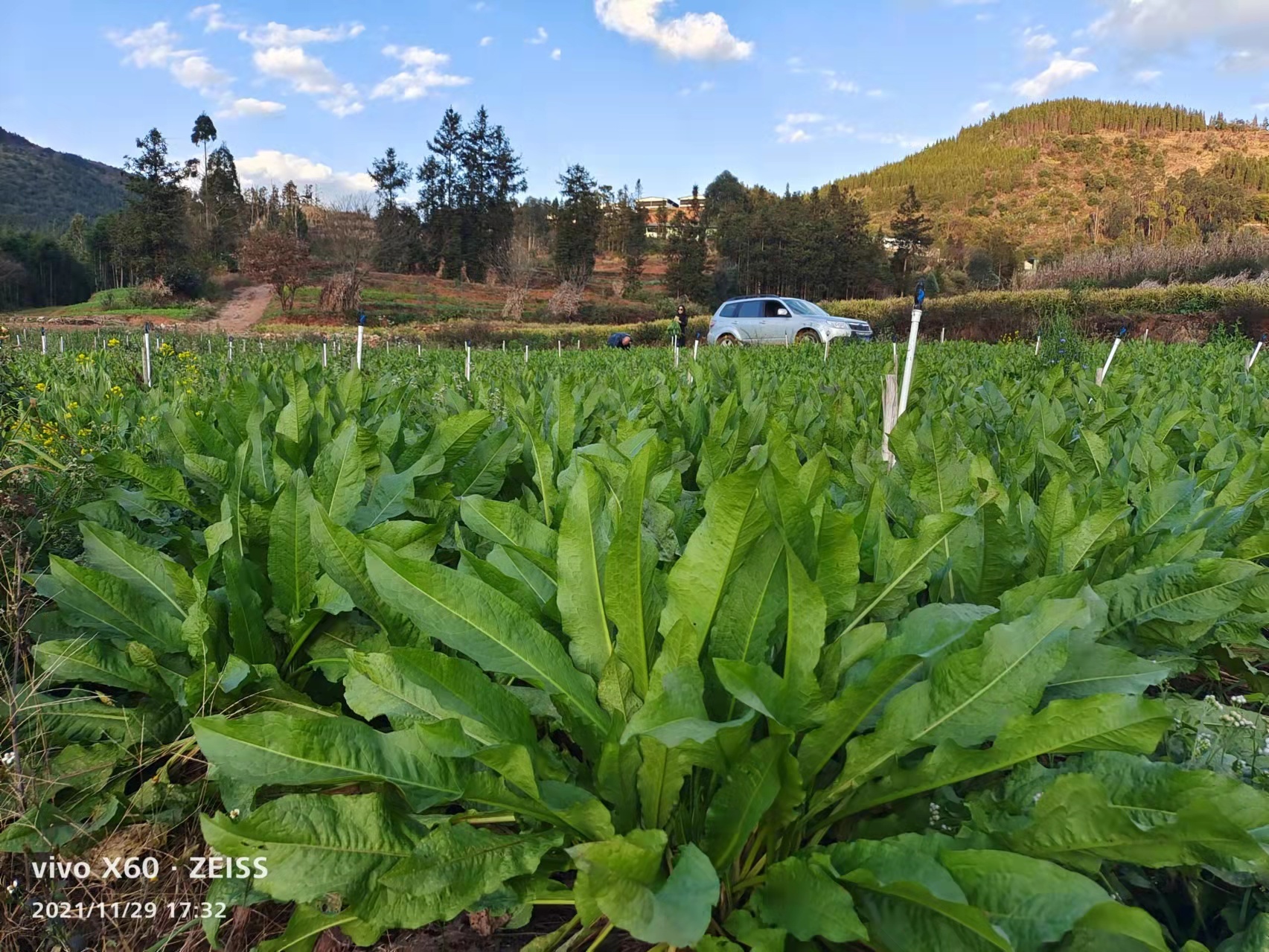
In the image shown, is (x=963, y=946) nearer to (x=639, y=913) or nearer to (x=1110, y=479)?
(x=639, y=913)

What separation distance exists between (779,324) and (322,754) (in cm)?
2379

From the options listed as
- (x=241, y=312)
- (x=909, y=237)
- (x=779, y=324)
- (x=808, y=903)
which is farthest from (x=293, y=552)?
(x=909, y=237)

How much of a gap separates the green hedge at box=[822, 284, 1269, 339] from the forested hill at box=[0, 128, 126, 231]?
77.1m

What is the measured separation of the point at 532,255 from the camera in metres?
70.2

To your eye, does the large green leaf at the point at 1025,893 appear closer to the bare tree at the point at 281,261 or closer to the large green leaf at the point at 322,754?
the large green leaf at the point at 322,754

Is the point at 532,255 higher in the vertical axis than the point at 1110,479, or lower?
higher

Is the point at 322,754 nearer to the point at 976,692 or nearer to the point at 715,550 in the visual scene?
the point at 715,550

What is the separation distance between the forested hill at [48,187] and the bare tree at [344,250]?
32790 mm

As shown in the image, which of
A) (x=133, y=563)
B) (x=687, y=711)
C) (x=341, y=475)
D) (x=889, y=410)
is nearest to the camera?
(x=687, y=711)

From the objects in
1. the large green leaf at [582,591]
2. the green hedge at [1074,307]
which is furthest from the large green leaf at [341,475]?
the green hedge at [1074,307]

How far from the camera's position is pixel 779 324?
24.0 metres

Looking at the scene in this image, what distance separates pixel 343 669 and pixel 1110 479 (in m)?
2.45

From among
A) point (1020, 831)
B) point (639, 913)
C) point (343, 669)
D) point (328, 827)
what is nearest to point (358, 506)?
point (343, 669)

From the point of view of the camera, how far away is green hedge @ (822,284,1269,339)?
25.6 meters
